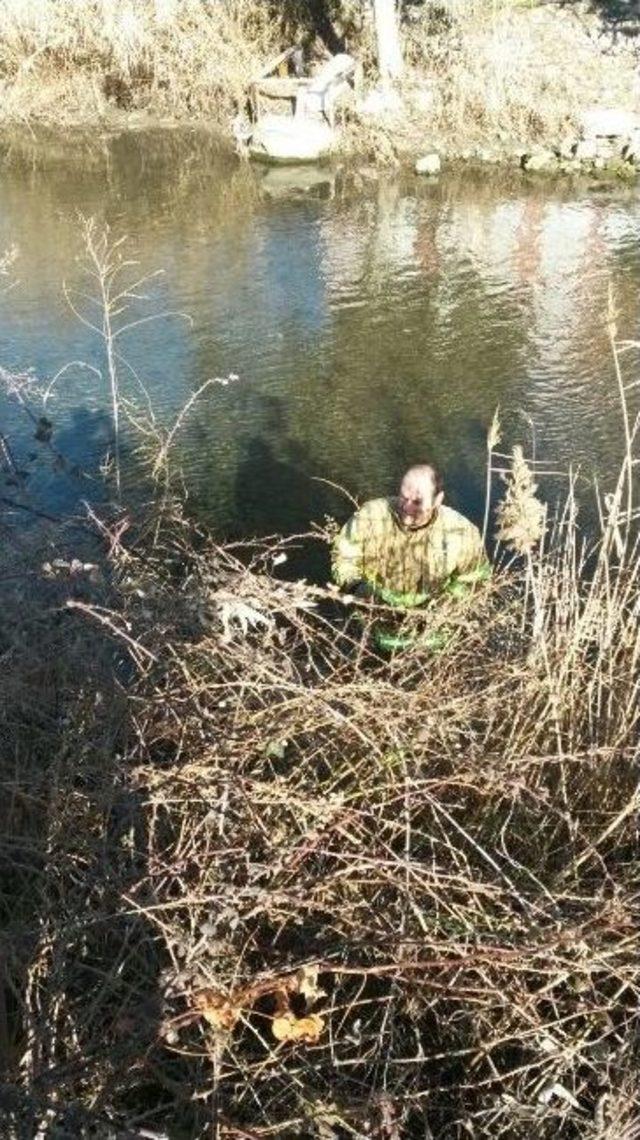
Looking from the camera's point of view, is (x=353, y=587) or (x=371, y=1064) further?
(x=353, y=587)

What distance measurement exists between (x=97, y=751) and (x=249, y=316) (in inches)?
283

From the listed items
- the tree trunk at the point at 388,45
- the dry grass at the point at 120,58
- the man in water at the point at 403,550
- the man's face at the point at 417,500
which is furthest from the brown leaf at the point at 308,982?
the dry grass at the point at 120,58

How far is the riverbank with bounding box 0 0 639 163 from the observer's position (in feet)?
48.2

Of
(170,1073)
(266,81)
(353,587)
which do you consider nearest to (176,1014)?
(170,1073)

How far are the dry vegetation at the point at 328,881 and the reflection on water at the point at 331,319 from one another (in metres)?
3.79

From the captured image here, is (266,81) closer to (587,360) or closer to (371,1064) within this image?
(587,360)

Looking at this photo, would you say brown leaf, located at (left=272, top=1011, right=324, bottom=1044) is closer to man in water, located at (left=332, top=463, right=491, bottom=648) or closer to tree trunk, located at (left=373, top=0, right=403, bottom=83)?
man in water, located at (left=332, top=463, right=491, bottom=648)

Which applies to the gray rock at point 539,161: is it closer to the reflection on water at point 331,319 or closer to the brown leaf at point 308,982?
the reflection on water at point 331,319

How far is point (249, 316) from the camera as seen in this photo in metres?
9.63

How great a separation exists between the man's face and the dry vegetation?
46.2 inches

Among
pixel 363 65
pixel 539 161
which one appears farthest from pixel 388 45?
pixel 539 161

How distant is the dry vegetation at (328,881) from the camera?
2480mm

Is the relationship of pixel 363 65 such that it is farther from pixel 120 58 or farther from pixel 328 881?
pixel 328 881

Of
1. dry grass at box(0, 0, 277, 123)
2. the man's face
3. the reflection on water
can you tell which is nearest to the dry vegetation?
the man's face
